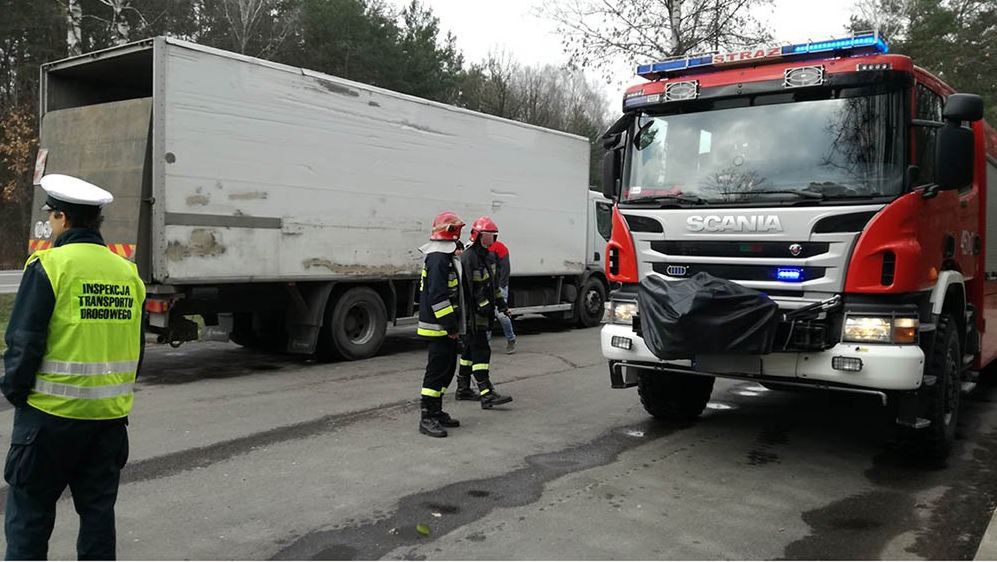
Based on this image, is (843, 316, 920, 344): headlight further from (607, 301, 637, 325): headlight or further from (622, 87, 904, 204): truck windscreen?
(607, 301, 637, 325): headlight

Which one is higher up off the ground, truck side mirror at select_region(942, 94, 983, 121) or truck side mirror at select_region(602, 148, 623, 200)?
truck side mirror at select_region(942, 94, 983, 121)

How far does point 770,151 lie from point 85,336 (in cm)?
440

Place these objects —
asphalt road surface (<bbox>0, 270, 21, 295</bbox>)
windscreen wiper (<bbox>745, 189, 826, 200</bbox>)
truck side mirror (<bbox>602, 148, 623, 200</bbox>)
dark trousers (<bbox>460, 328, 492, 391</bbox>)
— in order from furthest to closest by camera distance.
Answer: asphalt road surface (<bbox>0, 270, 21, 295</bbox>)
dark trousers (<bbox>460, 328, 492, 391</bbox>)
truck side mirror (<bbox>602, 148, 623, 200</bbox>)
windscreen wiper (<bbox>745, 189, 826, 200</bbox>)

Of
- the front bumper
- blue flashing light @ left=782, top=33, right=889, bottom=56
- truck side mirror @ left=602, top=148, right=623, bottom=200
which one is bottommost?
the front bumper

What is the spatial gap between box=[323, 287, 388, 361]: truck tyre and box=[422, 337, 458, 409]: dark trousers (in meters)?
3.88

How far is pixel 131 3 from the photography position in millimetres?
23719

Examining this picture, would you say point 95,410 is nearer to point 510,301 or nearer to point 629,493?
point 629,493

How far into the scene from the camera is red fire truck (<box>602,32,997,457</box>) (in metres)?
4.76

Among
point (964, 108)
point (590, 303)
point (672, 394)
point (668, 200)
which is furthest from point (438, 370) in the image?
point (590, 303)

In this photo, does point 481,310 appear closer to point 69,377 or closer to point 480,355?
point 480,355

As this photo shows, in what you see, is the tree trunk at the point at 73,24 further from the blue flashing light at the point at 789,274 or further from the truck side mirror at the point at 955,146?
the truck side mirror at the point at 955,146

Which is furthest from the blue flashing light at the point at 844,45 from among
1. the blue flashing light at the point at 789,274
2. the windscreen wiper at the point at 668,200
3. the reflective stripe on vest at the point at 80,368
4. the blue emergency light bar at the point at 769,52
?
the reflective stripe on vest at the point at 80,368

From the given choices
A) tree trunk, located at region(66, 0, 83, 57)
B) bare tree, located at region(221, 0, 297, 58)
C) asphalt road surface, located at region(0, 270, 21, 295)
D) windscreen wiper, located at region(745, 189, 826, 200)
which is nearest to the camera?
windscreen wiper, located at region(745, 189, 826, 200)

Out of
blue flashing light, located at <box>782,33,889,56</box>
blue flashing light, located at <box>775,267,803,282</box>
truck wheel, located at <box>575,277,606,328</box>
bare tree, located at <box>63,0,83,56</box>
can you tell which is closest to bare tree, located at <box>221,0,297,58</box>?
bare tree, located at <box>63,0,83,56</box>
